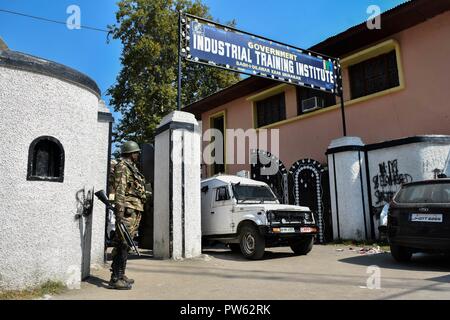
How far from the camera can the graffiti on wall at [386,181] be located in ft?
33.4

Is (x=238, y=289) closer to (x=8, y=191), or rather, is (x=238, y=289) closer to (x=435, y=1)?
(x=8, y=191)

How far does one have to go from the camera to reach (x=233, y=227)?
8.82 meters

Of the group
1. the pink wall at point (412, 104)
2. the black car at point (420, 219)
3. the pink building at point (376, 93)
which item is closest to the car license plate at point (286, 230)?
the black car at point (420, 219)

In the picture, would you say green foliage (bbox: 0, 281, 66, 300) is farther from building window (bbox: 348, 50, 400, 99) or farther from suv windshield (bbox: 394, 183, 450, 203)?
building window (bbox: 348, 50, 400, 99)

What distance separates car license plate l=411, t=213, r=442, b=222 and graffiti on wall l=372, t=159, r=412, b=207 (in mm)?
3696

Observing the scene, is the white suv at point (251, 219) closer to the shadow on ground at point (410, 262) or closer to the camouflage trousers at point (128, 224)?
the shadow on ground at point (410, 262)

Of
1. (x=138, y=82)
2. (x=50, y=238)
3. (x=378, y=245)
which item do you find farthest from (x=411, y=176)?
(x=138, y=82)

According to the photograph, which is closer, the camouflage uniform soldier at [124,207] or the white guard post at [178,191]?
the camouflage uniform soldier at [124,207]

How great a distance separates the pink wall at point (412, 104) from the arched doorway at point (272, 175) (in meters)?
1.59

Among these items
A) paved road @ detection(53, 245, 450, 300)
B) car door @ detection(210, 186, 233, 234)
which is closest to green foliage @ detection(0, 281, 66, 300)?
paved road @ detection(53, 245, 450, 300)

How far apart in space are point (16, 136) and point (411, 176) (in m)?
9.05

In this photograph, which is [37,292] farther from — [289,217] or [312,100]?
[312,100]

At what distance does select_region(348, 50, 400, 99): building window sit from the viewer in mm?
11922

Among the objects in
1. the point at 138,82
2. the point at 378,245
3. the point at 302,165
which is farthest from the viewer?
the point at 138,82
